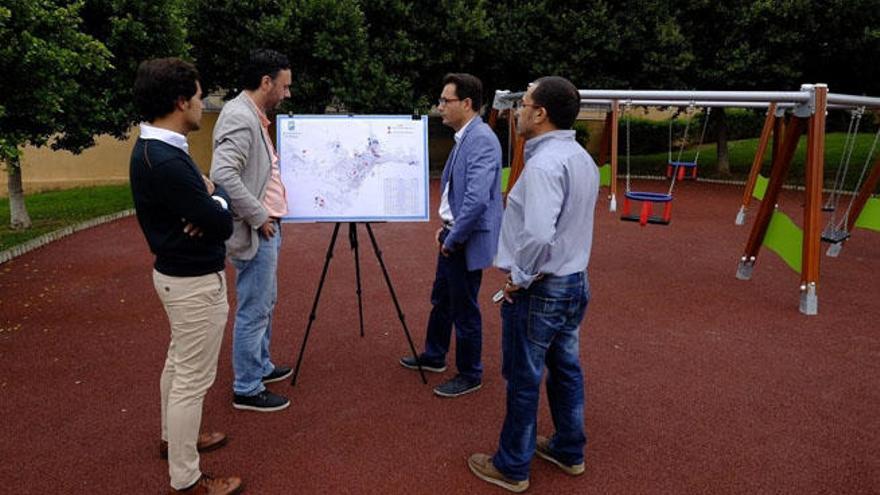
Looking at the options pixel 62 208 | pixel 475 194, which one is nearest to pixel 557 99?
pixel 475 194

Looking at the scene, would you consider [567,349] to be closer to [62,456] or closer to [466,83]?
[466,83]

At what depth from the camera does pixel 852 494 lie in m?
3.21

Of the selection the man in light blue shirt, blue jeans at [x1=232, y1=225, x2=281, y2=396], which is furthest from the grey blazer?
the man in light blue shirt

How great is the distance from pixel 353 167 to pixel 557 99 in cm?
173

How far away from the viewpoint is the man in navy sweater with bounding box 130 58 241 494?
2662mm

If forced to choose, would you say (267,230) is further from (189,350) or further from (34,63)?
(34,63)

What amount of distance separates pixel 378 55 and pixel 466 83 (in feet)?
38.1

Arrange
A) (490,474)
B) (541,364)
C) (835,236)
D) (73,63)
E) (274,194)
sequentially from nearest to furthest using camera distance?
(541,364) < (490,474) < (274,194) < (73,63) < (835,236)

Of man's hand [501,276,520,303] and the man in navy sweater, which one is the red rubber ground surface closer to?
the man in navy sweater

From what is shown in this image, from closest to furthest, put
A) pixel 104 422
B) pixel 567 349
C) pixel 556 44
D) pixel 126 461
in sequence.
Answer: pixel 567 349, pixel 126 461, pixel 104 422, pixel 556 44

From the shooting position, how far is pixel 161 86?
2656 millimetres

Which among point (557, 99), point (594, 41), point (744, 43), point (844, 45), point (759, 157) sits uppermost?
point (594, 41)

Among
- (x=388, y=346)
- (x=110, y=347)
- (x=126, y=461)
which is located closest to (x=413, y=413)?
(x=388, y=346)

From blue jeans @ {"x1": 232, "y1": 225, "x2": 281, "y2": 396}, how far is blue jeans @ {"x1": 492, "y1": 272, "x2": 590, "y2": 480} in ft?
4.92
